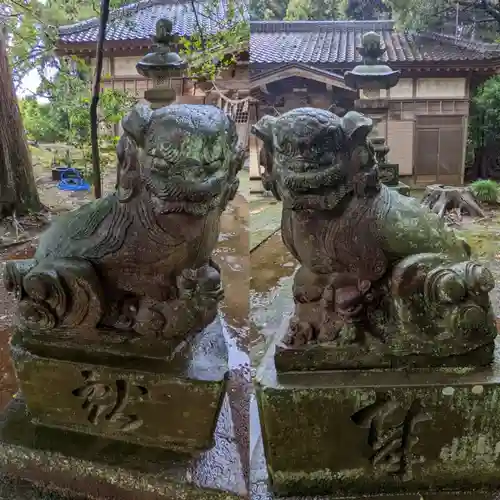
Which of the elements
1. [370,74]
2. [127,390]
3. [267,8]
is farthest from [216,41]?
[127,390]

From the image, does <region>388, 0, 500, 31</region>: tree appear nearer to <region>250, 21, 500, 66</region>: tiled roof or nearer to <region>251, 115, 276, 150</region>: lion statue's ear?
<region>250, 21, 500, 66</region>: tiled roof

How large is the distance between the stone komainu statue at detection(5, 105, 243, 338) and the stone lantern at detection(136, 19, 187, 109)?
1291 mm

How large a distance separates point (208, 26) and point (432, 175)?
3.03 metres

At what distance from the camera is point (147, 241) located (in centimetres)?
178

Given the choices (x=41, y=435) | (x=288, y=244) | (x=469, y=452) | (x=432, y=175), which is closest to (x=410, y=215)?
(x=288, y=244)

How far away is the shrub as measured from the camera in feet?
20.3

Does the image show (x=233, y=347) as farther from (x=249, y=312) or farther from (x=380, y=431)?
(x=380, y=431)

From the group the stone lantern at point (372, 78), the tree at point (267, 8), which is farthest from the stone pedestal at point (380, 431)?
the tree at point (267, 8)

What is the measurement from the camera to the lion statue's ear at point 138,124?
162 centimetres

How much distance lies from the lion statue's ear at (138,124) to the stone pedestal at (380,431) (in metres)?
0.90

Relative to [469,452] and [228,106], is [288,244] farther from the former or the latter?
[228,106]

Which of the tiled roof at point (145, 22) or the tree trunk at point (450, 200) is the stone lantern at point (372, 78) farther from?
the tree trunk at point (450, 200)

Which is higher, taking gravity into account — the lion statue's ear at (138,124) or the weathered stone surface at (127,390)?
the lion statue's ear at (138,124)

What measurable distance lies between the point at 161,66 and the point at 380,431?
7.53 feet
